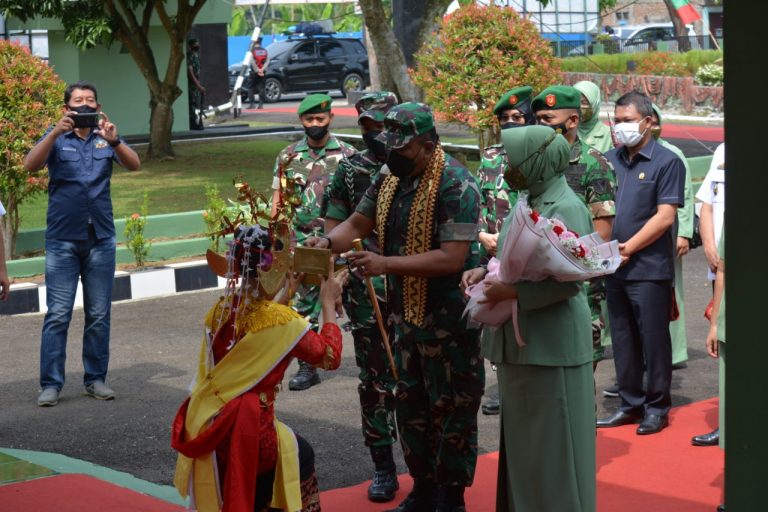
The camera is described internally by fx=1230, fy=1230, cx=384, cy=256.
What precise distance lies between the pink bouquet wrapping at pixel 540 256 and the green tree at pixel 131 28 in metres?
14.4

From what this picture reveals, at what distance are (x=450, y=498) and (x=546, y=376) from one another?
1.09 meters

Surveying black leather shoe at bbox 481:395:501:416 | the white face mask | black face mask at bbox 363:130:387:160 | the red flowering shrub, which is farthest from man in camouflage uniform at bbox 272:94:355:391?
the red flowering shrub

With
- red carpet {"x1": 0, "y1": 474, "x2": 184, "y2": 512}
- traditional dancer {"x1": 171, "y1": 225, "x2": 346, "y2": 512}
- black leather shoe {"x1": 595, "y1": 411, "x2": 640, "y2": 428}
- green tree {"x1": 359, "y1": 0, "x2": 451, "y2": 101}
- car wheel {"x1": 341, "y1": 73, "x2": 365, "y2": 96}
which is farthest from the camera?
car wheel {"x1": 341, "y1": 73, "x2": 365, "y2": 96}

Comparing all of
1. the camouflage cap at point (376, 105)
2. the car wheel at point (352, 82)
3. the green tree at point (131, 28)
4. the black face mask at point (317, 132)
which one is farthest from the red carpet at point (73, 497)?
the car wheel at point (352, 82)

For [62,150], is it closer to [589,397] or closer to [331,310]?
[331,310]

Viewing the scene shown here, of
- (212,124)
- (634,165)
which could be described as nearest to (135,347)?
(634,165)

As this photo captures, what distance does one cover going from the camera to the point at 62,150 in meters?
8.12

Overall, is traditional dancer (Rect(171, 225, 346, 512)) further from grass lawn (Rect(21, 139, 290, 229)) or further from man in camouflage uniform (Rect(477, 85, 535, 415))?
grass lawn (Rect(21, 139, 290, 229))

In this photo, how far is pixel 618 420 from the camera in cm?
735

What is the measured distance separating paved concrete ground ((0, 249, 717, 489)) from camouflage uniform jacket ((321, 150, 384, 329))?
908mm

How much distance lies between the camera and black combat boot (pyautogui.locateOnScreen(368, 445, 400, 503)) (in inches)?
241

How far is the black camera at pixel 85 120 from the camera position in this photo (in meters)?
8.02

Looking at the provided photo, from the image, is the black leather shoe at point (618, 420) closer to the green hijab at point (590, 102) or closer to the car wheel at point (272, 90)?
the green hijab at point (590, 102)

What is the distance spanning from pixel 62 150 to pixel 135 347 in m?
2.25
